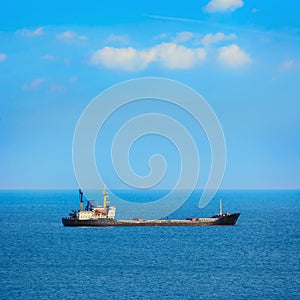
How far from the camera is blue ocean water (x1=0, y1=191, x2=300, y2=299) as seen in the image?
67.6 m

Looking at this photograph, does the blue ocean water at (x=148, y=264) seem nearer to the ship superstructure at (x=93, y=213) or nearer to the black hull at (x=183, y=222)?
the ship superstructure at (x=93, y=213)

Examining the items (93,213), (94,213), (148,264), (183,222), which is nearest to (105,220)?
(94,213)

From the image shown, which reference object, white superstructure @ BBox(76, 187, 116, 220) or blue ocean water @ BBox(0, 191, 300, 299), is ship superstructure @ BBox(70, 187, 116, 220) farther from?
blue ocean water @ BBox(0, 191, 300, 299)

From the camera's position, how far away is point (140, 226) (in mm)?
145625

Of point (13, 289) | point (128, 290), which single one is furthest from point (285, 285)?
point (13, 289)

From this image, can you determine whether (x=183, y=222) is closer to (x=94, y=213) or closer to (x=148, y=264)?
(x=94, y=213)

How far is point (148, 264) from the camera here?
85188 mm

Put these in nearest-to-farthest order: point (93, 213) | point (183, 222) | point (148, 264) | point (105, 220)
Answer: point (148, 264) < point (105, 220) < point (93, 213) < point (183, 222)

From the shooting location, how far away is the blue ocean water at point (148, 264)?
222 feet

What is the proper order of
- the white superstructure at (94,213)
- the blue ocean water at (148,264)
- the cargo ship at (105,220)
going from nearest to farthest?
the blue ocean water at (148,264), the cargo ship at (105,220), the white superstructure at (94,213)

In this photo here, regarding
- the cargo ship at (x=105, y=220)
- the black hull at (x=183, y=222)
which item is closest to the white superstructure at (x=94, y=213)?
the cargo ship at (x=105, y=220)

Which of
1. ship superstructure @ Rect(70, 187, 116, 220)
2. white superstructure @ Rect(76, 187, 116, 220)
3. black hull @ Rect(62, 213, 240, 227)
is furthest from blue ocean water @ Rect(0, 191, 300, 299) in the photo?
black hull @ Rect(62, 213, 240, 227)

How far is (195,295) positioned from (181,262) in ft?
71.2

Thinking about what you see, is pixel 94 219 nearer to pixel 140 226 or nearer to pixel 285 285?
pixel 140 226
